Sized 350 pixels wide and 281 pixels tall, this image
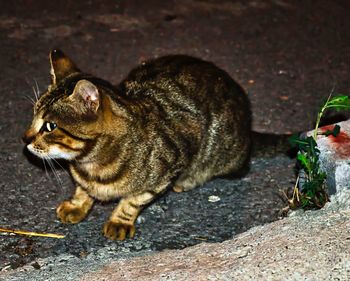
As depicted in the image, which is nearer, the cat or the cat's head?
the cat's head

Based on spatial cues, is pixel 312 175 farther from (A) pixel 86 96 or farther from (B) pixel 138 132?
(A) pixel 86 96

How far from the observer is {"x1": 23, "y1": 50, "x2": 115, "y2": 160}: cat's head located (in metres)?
3.68

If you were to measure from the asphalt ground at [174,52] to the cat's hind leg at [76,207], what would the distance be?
5 cm

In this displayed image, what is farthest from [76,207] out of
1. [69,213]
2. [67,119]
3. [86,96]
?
[86,96]

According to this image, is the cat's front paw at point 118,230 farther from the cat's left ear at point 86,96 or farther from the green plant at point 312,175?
the green plant at point 312,175

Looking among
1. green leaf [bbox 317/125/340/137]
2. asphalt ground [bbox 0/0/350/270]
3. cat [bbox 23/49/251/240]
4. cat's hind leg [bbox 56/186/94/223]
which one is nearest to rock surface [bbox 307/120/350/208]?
green leaf [bbox 317/125/340/137]

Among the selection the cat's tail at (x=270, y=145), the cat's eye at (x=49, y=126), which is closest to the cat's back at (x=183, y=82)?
the cat's tail at (x=270, y=145)

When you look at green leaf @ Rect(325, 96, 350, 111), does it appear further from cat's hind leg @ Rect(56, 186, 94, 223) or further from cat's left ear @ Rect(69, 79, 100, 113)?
cat's hind leg @ Rect(56, 186, 94, 223)

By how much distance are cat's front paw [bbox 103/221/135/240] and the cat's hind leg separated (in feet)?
0.68

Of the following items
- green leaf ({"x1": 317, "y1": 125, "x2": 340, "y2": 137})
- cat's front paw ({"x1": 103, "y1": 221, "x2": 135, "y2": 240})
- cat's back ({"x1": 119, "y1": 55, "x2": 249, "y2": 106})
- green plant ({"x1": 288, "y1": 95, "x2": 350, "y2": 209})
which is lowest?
cat's front paw ({"x1": 103, "y1": 221, "x2": 135, "y2": 240})

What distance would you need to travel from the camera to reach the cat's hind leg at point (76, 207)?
4.25 meters

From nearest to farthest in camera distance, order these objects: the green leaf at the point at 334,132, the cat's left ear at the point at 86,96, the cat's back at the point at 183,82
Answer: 1. the cat's left ear at the point at 86,96
2. the green leaf at the point at 334,132
3. the cat's back at the point at 183,82

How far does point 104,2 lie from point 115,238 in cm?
370

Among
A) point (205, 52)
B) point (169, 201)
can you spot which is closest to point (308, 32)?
point (205, 52)
